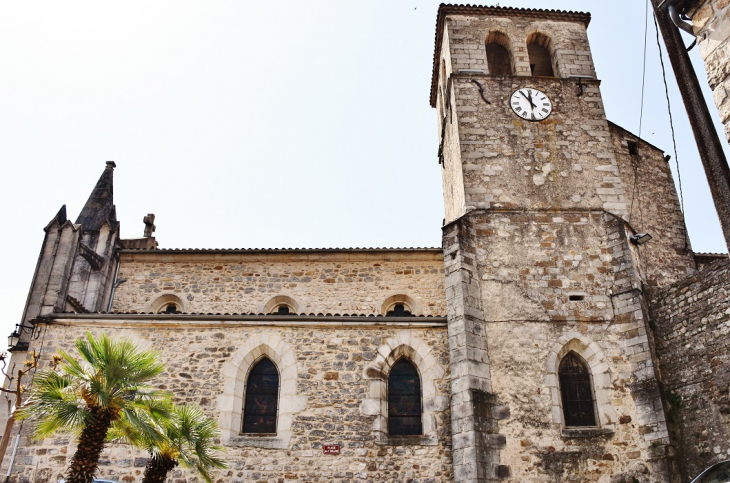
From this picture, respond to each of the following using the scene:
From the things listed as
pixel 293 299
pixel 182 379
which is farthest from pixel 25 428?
pixel 293 299

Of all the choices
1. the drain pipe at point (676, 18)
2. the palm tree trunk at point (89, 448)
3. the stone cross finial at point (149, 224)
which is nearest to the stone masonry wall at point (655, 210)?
the drain pipe at point (676, 18)

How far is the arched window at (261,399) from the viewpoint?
11.0 m

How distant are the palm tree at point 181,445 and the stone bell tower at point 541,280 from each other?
409 centimetres

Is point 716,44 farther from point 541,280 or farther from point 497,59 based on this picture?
point 497,59

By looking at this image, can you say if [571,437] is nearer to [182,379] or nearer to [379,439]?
[379,439]

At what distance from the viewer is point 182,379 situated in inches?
435

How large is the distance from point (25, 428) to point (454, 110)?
1126 centimetres

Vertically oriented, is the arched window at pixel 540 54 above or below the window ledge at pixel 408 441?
above

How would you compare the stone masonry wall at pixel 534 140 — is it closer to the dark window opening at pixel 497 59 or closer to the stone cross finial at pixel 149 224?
the dark window opening at pixel 497 59

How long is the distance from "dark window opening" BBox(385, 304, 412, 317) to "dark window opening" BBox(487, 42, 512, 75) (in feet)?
24.9

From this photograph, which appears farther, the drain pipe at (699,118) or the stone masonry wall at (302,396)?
the stone masonry wall at (302,396)

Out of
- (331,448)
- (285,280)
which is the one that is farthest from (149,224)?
(331,448)

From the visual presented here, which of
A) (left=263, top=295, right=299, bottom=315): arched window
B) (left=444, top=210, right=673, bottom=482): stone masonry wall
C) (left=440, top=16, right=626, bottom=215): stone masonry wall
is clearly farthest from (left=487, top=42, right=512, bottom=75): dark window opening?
(left=263, top=295, right=299, bottom=315): arched window

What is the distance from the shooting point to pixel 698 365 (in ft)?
34.5
